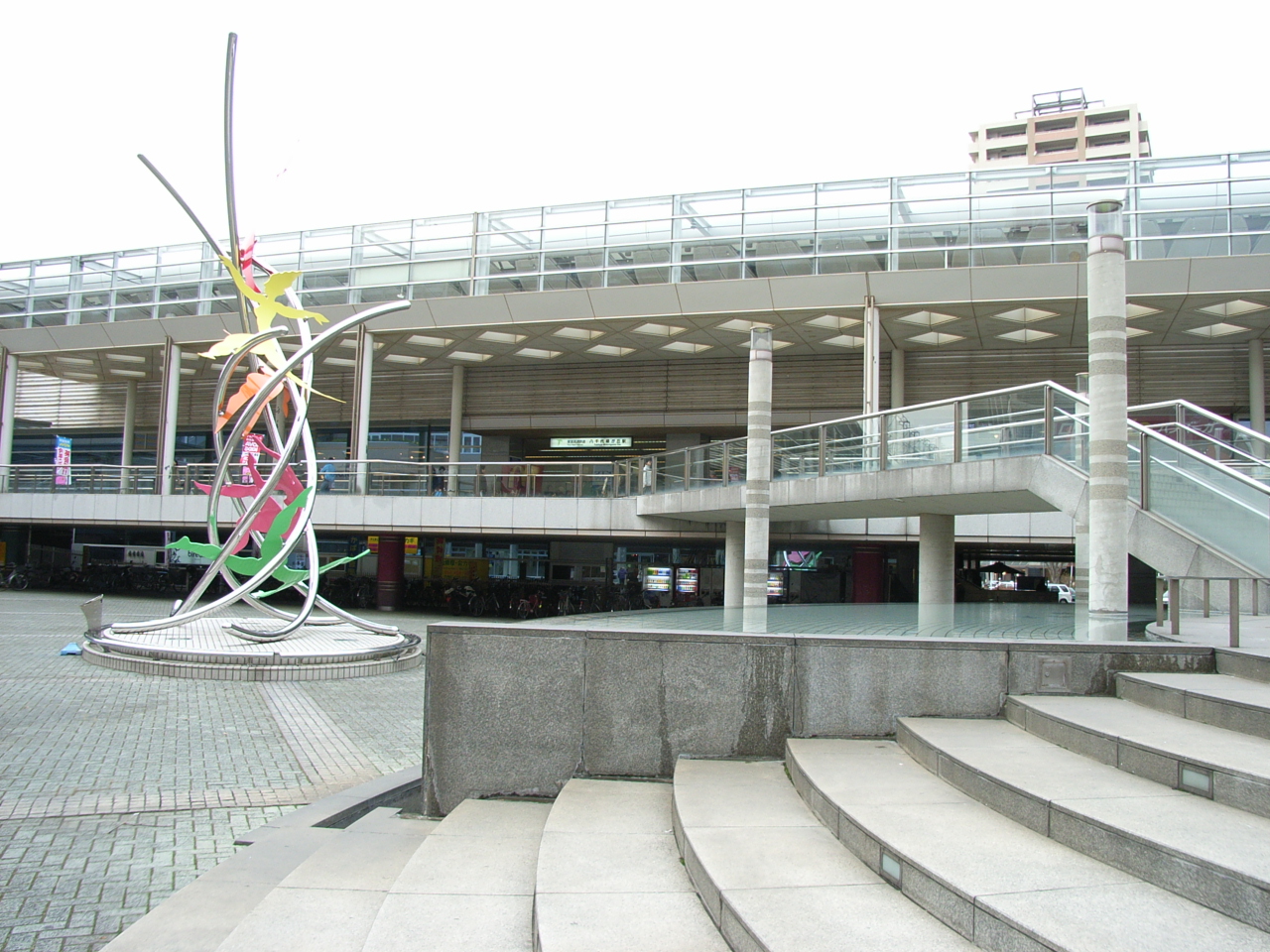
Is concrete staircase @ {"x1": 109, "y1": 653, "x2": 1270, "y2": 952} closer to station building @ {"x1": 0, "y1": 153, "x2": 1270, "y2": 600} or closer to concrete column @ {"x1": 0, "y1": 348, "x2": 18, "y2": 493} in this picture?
station building @ {"x1": 0, "y1": 153, "x2": 1270, "y2": 600}

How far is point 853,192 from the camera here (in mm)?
27766

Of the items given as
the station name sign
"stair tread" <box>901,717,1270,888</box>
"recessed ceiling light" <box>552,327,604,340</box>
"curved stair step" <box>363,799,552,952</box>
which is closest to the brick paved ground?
"curved stair step" <box>363,799,552,952</box>

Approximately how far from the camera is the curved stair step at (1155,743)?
13.0 ft

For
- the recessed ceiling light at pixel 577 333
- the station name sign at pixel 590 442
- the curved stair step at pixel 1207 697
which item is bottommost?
the curved stair step at pixel 1207 697

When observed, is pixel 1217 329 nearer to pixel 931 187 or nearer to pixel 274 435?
pixel 931 187

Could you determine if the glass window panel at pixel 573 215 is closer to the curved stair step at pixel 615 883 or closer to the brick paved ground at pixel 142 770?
the brick paved ground at pixel 142 770

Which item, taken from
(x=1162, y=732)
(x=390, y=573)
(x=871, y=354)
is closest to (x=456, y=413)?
(x=390, y=573)

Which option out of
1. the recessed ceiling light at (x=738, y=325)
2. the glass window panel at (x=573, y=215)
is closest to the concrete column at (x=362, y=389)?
the glass window panel at (x=573, y=215)

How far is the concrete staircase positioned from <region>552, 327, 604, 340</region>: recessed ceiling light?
85.3 ft

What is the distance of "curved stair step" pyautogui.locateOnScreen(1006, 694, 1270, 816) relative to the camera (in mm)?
3947

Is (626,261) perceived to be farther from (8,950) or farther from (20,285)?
(8,950)

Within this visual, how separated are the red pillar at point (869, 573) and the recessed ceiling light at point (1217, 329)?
11096 mm

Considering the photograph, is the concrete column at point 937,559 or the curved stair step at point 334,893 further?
the concrete column at point 937,559

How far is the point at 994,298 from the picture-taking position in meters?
25.4
